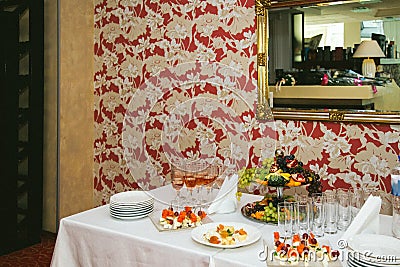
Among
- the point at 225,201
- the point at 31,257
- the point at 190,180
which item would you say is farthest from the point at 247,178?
the point at 31,257

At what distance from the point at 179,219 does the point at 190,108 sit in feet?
5.26

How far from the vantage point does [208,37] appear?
3.44 m

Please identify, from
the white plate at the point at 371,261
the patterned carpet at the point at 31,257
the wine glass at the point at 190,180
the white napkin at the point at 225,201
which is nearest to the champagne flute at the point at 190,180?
the wine glass at the point at 190,180

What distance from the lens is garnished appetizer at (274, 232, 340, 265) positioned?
5.51 feet

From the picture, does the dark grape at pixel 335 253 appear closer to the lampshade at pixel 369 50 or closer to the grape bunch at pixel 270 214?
the grape bunch at pixel 270 214

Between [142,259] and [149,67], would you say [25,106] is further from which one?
[142,259]

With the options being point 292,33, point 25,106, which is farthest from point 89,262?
point 25,106

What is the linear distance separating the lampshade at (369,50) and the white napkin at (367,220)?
1.10m

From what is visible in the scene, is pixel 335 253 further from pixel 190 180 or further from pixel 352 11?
pixel 352 11

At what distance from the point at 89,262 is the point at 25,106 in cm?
213

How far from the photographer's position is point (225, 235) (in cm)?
188

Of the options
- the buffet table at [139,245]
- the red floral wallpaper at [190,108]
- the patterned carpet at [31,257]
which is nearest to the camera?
the buffet table at [139,245]

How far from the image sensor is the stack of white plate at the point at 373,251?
1.59 meters

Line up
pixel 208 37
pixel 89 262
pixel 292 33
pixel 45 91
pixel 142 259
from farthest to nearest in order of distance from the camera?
pixel 45 91, pixel 208 37, pixel 292 33, pixel 89 262, pixel 142 259
